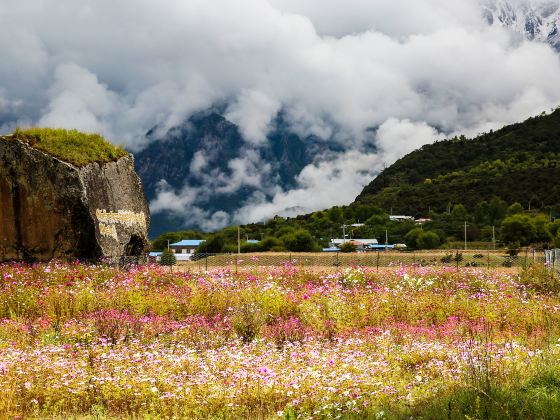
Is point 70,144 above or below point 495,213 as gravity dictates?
below

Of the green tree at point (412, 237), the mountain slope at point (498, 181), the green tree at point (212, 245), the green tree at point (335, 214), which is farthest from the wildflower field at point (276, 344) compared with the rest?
the green tree at point (335, 214)

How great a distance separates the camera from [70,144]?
67.8ft

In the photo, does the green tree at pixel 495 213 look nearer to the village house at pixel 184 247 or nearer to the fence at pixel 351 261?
the fence at pixel 351 261

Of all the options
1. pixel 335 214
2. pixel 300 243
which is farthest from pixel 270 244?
pixel 335 214

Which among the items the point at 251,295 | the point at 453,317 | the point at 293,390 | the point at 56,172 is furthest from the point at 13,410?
the point at 56,172

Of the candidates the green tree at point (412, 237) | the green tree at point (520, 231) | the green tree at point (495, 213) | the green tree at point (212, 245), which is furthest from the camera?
the green tree at point (495, 213)

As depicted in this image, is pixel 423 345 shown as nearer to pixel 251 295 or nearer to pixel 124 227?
pixel 251 295

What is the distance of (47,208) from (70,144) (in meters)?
2.64

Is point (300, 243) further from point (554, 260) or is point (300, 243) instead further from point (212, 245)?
point (554, 260)

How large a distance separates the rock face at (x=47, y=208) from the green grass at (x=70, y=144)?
33 cm

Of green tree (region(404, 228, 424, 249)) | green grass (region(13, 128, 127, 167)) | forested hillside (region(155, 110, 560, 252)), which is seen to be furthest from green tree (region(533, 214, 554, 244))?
green grass (region(13, 128, 127, 167))

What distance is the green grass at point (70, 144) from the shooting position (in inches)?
780

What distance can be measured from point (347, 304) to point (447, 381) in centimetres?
597

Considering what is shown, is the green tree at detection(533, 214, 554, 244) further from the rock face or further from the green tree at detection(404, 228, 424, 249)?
the rock face
